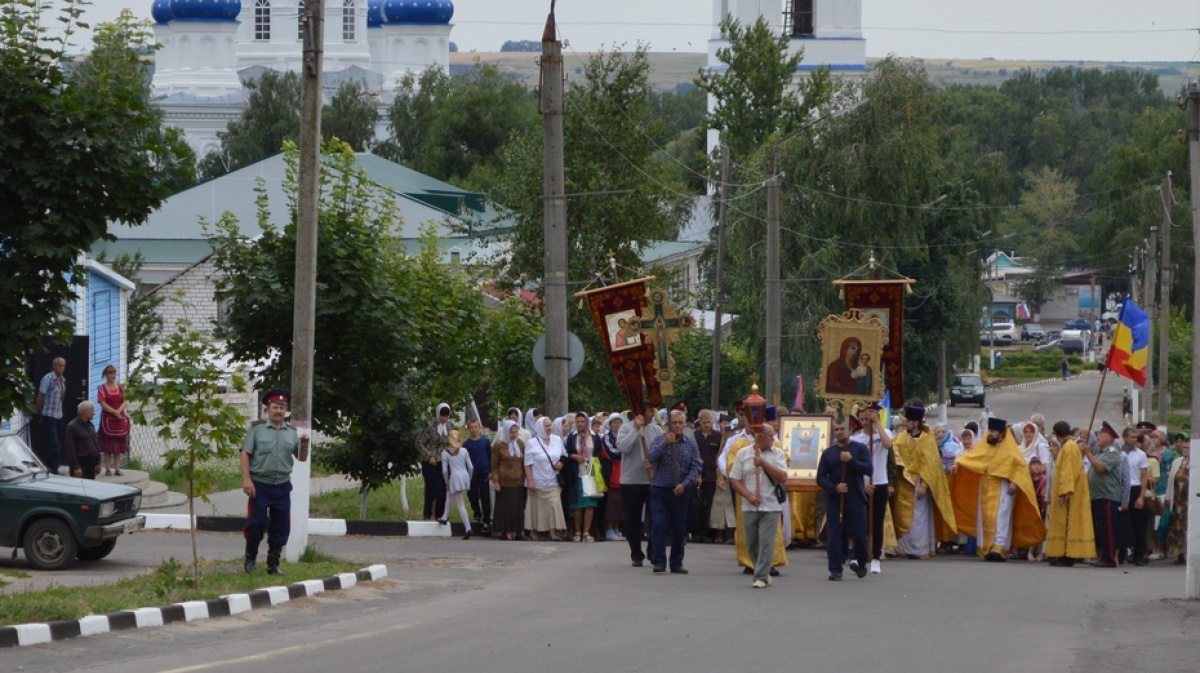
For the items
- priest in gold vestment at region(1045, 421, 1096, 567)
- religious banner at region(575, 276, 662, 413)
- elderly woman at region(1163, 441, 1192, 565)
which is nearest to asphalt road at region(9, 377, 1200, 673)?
priest in gold vestment at region(1045, 421, 1096, 567)

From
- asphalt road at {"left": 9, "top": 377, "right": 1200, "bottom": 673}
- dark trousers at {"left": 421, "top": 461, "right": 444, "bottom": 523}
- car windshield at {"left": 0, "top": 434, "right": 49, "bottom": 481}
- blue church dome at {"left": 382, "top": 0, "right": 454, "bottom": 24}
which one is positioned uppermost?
blue church dome at {"left": 382, "top": 0, "right": 454, "bottom": 24}

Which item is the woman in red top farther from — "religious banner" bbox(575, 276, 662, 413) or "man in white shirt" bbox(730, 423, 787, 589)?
"man in white shirt" bbox(730, 423, 787, 589)

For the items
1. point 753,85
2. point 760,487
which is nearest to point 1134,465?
point 760,487

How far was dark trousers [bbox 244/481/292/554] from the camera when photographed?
14.3 m

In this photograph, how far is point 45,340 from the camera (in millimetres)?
13656

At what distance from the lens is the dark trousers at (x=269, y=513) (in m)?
14.3

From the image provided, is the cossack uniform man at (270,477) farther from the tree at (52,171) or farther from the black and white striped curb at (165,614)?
the tree at (52,171)

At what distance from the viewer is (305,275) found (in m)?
15.9

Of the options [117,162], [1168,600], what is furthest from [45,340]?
[1168,600]

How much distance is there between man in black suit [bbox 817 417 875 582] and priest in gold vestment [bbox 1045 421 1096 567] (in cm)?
334

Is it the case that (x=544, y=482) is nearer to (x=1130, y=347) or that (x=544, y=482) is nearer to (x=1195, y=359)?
(x=1195, y=359)

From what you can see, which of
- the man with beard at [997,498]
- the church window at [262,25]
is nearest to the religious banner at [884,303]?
the man with beard at [997,498]

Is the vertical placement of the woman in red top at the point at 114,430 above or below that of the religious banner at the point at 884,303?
below

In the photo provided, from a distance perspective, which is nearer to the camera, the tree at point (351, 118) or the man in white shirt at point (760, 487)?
the man in white shirt at point (760, 487)
